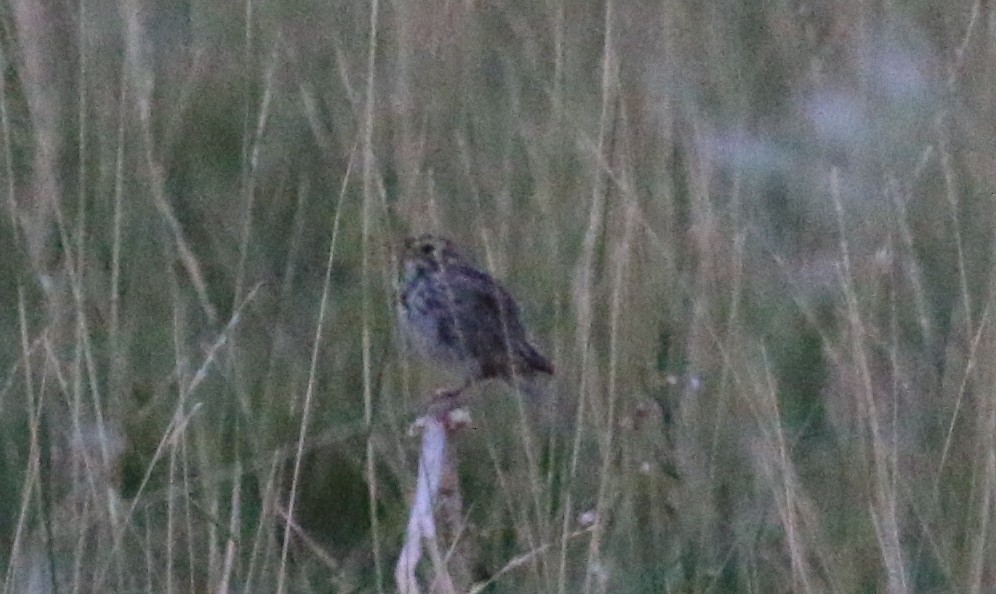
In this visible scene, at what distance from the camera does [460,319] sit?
6.88ft

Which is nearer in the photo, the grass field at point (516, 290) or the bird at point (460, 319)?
the grass field at point (516, 290)

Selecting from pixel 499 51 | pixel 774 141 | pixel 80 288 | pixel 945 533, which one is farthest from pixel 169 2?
pixel 945 533

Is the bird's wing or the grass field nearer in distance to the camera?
the grass field

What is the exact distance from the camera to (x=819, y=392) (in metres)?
2.27

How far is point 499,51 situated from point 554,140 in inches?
10.8

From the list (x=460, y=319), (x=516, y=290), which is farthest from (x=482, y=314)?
(x=516, y=290)

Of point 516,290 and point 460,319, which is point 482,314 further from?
point 516,290

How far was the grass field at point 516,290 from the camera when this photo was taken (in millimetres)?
1893

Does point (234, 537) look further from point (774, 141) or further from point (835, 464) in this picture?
point (774, 141)

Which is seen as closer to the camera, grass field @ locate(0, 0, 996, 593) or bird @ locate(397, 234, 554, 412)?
grass field @ locate(0, 0, 996, 593)

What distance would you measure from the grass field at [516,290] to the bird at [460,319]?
0.12 ft

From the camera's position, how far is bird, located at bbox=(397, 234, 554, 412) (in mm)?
2062

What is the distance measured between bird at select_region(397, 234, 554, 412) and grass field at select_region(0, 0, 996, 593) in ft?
0.12

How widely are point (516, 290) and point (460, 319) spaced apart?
30 cm
